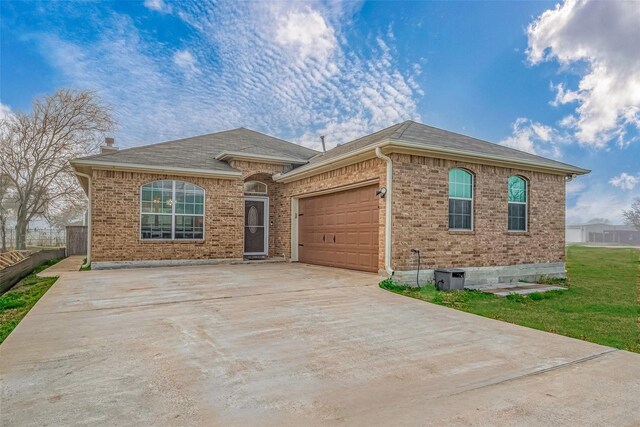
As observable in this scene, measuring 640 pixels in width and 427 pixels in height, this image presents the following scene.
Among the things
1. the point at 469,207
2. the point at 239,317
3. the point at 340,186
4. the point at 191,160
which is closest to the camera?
the point at 239,317

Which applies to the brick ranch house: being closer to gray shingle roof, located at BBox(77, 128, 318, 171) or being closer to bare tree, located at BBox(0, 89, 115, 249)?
gray shingle roof, located at BBox(77, 128, 318, 171)

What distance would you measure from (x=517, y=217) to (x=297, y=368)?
9.07 metres

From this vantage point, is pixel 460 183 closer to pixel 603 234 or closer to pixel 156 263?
pixel 156 263

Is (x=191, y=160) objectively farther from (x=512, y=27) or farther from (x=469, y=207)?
(x=512, y=27)

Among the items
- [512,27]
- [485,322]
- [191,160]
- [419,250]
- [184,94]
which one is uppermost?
[512,27]

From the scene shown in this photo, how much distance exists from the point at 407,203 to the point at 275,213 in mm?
6674

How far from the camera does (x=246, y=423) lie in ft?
7.76

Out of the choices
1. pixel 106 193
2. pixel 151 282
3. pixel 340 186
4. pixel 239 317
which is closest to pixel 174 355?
pixel 239 317

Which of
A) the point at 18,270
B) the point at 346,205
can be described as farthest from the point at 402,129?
the point at 18,270

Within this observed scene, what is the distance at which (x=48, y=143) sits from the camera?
23.7 metres

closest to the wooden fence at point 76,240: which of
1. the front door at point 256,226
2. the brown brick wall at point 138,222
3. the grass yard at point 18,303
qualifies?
the brown brick wall at point 138,222

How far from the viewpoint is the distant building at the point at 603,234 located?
165ft

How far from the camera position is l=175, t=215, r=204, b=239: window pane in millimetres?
11820

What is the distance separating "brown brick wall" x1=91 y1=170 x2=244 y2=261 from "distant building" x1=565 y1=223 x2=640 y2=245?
182 ft
